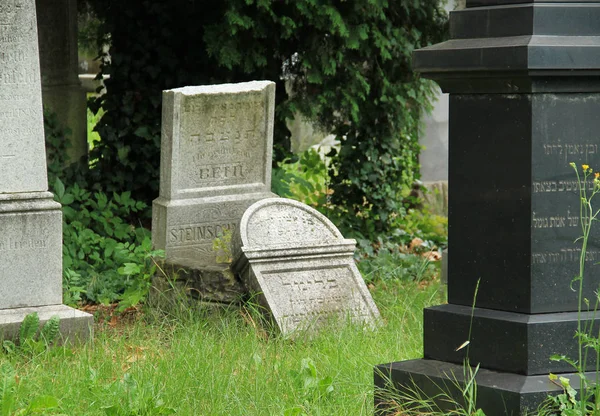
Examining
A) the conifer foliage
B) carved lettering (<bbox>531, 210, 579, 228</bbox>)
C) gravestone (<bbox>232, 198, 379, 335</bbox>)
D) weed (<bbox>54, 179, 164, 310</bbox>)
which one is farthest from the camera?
the conifer foliage

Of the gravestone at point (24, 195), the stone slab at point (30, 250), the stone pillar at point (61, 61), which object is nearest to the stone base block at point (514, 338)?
the gravestone at point (24, 195)

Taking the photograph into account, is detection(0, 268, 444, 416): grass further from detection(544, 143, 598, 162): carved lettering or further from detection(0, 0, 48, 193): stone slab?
detection(544, 143, 598, 162): carved lettering

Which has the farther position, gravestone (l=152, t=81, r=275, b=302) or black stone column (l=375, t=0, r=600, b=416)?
gravestone (l=152, t=81, r=275, b=302)

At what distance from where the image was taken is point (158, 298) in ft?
21.6

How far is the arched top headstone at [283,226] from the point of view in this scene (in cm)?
621

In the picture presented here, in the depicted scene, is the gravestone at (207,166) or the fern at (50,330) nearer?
the fern at (50,330)

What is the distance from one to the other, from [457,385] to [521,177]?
31.5 inches

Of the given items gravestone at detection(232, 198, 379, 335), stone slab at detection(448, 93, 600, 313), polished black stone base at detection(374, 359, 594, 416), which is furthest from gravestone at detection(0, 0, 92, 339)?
stone slab at detection(448, 93, 600, 313)

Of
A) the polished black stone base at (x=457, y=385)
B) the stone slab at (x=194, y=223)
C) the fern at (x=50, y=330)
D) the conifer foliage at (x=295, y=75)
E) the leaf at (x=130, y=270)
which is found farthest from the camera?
the conifer foliage at (x=295, y=75)

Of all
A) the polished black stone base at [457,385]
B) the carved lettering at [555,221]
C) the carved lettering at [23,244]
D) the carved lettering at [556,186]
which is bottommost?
the polished black stone base at [457,385]

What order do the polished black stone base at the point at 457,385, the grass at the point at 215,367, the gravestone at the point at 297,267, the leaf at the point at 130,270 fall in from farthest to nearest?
the leaf at the point at 130,270 < the gravestone at the point at 297,267 < the grass at the point at 215,367 < the polished black stone base at the point at 457,385

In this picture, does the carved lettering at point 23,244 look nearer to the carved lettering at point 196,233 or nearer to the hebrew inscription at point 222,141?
the carved lettering at point 196,233

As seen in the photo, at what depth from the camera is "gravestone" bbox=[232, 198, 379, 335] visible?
5965 millimetres

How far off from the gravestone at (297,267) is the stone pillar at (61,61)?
10.2 ft
